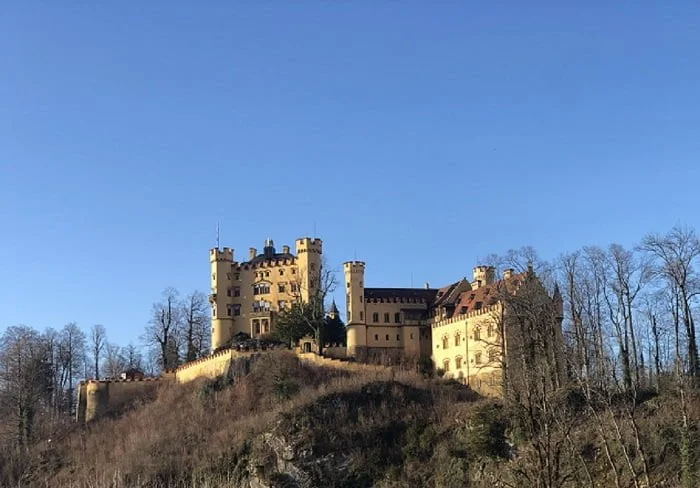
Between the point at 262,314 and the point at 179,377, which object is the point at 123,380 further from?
the point at 262,314

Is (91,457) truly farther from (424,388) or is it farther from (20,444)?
(424,388)

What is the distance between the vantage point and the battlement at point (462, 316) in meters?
67.9

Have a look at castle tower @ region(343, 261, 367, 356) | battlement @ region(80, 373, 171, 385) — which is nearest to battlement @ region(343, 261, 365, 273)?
castle tower @ region(343, 261, 367, 356)

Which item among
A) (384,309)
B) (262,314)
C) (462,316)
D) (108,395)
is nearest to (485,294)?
(462,316)

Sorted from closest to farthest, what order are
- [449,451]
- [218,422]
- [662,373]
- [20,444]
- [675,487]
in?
[675,487] < [449,451] < [662,373] < [218,422] < [20,444]

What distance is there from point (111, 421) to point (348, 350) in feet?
68.3

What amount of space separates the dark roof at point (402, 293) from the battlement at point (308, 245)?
28.3 ft

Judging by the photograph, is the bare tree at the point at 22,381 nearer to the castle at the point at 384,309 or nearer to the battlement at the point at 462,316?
the castle at the point at 384,309

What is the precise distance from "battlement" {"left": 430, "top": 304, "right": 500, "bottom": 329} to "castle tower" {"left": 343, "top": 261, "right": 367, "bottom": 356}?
5982 mm

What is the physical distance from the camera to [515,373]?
6016cm

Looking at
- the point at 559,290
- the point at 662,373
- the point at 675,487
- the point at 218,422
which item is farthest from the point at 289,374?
the point at 675,487

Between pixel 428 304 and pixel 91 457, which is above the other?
pixel 428 304

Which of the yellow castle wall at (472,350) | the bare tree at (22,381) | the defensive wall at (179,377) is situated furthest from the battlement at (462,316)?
the bare tree at (22,381)

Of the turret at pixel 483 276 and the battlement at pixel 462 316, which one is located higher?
the turret at pixel 483 276
